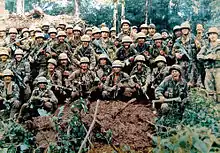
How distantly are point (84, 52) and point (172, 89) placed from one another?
405cm

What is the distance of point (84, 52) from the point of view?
42.1 feet

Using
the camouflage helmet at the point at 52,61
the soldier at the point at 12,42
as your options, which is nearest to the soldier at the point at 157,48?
the camouflage helmet at the point at 52,61

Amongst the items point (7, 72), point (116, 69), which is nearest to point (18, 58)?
point (7, 72)

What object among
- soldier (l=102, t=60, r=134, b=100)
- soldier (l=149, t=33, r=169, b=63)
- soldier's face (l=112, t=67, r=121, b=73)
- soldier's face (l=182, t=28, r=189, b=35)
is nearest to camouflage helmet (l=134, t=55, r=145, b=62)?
soldier (l=102, t=60, r=134, b=100)

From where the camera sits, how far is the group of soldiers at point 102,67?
10609mm

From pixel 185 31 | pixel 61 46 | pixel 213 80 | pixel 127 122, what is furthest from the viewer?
pixel 61 46

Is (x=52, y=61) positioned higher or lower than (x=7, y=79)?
higher

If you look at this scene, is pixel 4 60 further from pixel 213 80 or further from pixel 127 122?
pixel 213 80

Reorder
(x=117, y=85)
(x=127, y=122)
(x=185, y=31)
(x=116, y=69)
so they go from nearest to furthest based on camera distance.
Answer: (x=127, y=122), (x=117, y=85), (x=116, y=69), (x=185, y=31)

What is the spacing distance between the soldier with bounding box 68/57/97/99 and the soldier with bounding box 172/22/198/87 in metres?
2.73

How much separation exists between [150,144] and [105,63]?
13.5ft

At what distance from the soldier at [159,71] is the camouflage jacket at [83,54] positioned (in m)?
1.96

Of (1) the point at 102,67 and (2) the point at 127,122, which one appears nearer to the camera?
(2) the point at 127,122

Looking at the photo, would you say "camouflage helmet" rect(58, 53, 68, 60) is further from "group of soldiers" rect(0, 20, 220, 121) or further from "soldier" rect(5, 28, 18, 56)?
"soldier" rect(5, 28, 18, 56)
